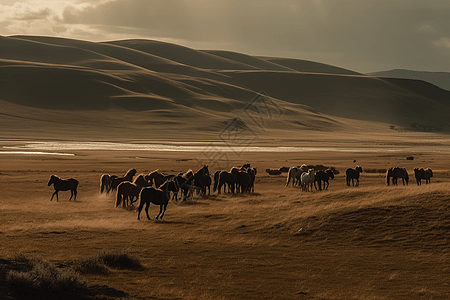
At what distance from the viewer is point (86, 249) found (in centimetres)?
1539

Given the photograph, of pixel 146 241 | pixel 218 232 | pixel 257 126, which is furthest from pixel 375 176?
pixel 257 126

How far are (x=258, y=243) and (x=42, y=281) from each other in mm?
8404

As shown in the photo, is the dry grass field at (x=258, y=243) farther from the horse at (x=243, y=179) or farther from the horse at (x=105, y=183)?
the horse at (x=243, y=179)

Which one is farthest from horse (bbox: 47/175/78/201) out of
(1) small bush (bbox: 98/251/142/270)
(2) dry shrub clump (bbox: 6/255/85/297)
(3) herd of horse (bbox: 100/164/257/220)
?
(2) dry shrub clump (bbox: 6/255/85/297)

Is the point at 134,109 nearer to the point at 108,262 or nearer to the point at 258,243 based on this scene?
the point at 258,243

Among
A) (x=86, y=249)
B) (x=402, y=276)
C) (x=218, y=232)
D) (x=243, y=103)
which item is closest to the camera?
(x=402, y=276)

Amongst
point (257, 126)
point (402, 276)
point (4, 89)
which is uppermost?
point (4, 89)

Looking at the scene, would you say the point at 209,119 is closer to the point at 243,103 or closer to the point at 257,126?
the point at 257,126

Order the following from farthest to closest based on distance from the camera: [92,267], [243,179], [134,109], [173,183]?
[134,109] → [243,179] → [173,183] → [92,267]

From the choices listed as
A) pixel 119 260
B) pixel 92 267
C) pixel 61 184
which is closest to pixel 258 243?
pixel 119 260

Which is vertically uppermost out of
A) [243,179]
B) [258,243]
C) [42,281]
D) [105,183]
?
[243,179]

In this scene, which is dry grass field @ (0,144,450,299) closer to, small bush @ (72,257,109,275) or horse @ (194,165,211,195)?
small bush @ (72,257,109,275)

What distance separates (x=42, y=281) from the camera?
993 cm

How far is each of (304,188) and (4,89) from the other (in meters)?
144
